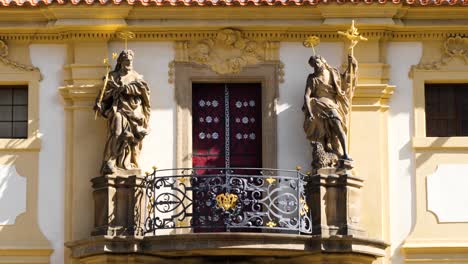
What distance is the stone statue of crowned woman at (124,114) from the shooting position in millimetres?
26312

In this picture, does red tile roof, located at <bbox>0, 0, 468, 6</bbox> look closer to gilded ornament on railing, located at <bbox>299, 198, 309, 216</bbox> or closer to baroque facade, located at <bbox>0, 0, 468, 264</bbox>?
baroque facade, located at <bbox>0, 0, 468, 264</bbox>

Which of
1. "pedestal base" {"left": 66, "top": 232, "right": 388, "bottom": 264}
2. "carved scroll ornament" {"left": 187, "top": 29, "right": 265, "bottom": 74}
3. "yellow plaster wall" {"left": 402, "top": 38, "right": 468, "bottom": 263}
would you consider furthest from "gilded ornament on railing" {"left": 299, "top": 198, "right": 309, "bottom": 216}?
"carved scroll ornament" {"left": 187, "top": 29, "right": 265, "bottom": 74}

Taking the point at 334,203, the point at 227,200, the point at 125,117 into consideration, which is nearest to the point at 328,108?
the point at 334,203

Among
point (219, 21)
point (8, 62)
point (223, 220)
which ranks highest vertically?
point (219, 21)

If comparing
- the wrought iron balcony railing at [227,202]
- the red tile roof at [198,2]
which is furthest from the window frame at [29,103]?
the wrought iron balcony railing at [227,202]

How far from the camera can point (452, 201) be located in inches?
1059

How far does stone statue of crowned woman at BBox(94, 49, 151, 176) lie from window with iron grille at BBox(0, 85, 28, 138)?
4.58 feet

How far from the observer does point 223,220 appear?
2541cm

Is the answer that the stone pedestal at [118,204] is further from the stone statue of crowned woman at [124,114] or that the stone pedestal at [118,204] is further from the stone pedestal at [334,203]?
the stone pedestal at [334,203]

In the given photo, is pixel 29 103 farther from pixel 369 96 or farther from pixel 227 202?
pixel 369 96

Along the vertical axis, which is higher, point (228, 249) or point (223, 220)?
point (223, 220)

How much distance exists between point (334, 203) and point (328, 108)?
1508 millimetres

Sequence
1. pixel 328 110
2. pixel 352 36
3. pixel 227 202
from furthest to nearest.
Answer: pixel 352 36 < pixel 328 110 < pixel 227 202

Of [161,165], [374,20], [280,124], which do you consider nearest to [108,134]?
[161,165]
